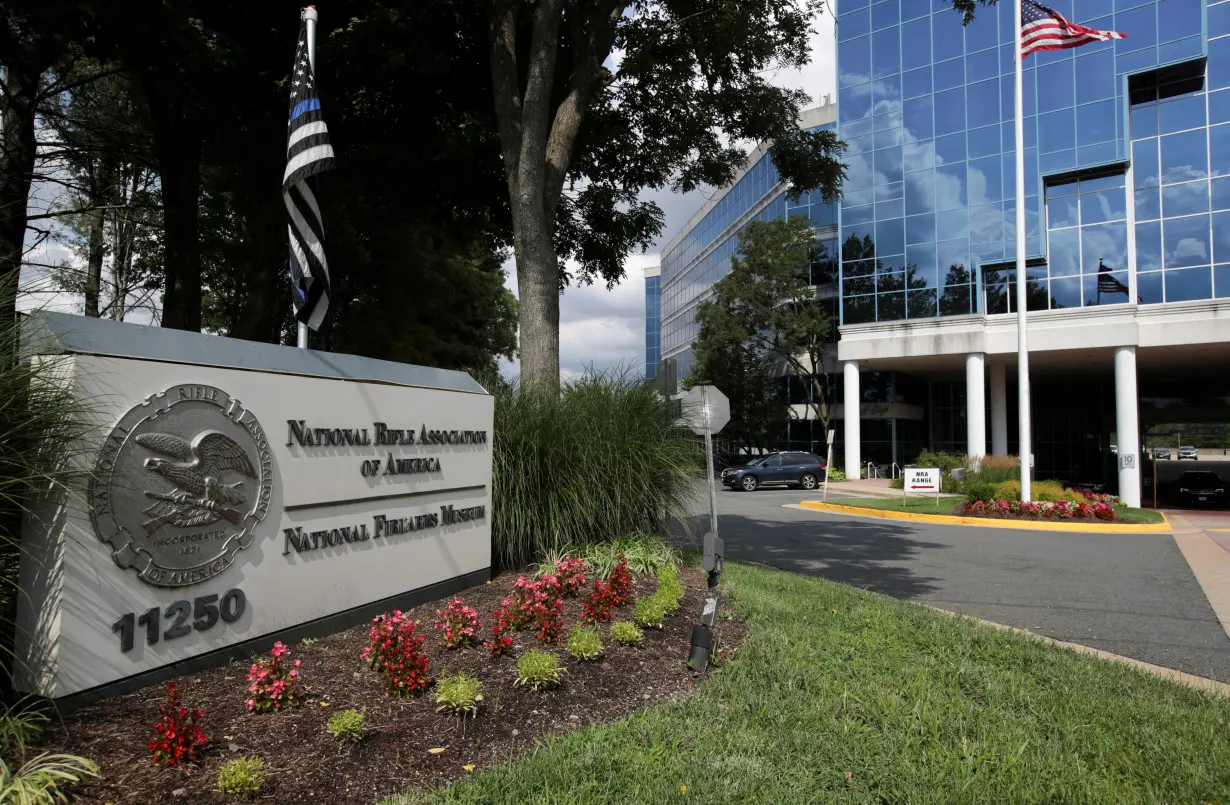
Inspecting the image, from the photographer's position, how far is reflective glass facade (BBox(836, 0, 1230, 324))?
2598 centimetres

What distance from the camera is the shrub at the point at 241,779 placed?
2.93m

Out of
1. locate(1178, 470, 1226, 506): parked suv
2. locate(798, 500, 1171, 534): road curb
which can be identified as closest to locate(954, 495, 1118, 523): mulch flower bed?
locate(798, 500, 1171, 534): road curb

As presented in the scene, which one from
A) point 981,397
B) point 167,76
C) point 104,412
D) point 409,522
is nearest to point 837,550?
point 409,522

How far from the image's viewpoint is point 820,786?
11.1 ft

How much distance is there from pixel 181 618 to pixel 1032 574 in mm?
9987

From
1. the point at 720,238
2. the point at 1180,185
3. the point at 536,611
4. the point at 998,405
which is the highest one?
the point at 720,238

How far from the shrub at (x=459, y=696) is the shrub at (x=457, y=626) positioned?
2.46 ft

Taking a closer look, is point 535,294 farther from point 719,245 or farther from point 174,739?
point 719,245

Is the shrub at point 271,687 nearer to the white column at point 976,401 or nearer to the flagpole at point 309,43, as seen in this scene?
the flagpole at point 309,43

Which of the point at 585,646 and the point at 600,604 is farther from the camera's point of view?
the point at 600,604

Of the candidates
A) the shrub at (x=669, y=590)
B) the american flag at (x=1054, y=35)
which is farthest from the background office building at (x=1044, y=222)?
the shrub at (x=669, y=590)

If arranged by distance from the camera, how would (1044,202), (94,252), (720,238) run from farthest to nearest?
(720,238) < (1044,202) < (94,252)

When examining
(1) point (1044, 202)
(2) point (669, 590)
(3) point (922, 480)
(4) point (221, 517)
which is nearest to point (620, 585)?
(2) point (669, 590)

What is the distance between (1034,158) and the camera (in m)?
29.3
